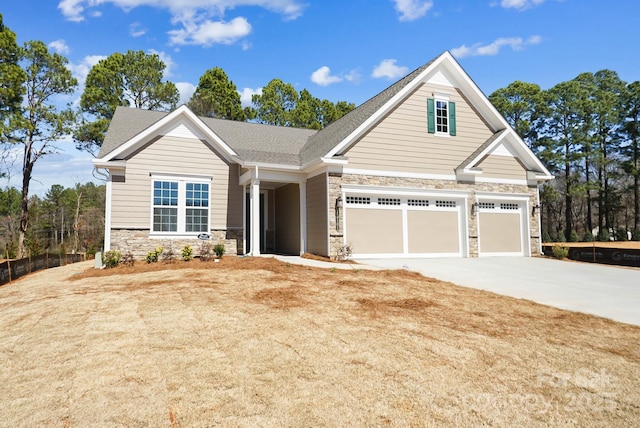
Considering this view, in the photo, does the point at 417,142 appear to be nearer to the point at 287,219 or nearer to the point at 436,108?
the point at 436,108

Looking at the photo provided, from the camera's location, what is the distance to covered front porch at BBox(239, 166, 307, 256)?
14335 millimetres

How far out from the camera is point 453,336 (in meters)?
5.52

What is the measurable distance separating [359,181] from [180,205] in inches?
251

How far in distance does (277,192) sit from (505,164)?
9.78 meters

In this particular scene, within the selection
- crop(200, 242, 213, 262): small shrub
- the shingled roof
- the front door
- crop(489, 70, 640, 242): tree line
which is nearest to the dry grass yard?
crop(200, 242, 213, 262): small shrub

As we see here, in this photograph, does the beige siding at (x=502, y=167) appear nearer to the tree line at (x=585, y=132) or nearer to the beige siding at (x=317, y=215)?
the beige siding at (x=317, y=215)

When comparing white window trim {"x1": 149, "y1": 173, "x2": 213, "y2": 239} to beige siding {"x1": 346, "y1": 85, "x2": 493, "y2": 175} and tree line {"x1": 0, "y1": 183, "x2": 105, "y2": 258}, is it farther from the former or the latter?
tree line {"x1": 0, "y1": 183, "x2": 105, "y2": 258}

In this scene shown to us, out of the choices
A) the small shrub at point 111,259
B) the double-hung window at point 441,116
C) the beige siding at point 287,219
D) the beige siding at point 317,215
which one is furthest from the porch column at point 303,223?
the small shrub at point 111,259

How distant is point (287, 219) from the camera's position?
1717cm

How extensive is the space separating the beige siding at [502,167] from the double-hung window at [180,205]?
1089 cm

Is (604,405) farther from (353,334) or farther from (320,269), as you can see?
(320,269)

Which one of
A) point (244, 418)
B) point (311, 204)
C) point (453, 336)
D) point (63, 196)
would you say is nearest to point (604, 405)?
point (453, 336)

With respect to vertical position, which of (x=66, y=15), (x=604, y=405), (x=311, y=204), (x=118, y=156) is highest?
(x=66, y=15)

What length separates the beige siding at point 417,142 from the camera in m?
15.0
